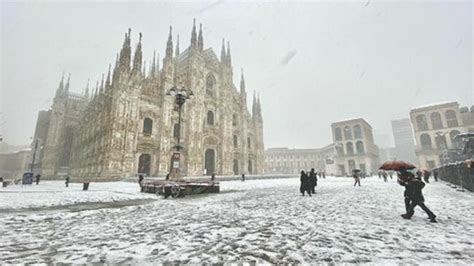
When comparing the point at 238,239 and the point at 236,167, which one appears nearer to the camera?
the point at 238,239

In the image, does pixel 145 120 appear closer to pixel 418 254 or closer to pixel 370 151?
pixel 418 254

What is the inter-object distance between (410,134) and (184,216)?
127326 millimetres

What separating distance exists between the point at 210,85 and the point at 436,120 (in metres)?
50.7

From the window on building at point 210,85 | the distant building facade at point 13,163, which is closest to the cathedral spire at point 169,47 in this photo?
the window on building at point 210,85

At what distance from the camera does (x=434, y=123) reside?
48562 millimetres

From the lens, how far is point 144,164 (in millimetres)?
25766

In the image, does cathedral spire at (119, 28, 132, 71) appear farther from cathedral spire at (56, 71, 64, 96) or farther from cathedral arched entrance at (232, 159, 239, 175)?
cathedral spire at (56, 71, 64, 96)

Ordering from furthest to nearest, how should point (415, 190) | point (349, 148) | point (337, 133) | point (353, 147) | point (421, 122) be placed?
point (337, 133) → point (349, 148) → point (353, 147) → point (421, 122) → point (415, 190)

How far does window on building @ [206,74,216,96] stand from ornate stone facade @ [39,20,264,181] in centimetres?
16

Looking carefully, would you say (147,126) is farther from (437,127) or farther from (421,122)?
(437,127)

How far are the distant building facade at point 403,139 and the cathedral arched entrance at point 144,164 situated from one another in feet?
355

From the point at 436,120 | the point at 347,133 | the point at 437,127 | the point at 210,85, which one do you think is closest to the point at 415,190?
the point at 210,85

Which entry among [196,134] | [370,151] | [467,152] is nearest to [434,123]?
[370,151]

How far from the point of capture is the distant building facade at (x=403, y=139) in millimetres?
97375
